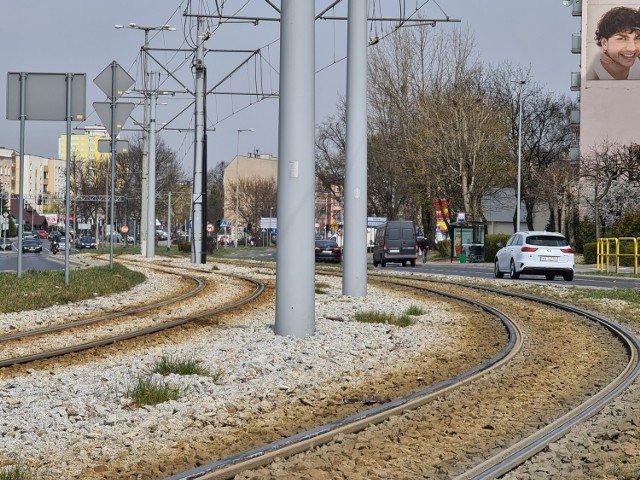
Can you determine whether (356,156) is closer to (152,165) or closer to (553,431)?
(553,431)

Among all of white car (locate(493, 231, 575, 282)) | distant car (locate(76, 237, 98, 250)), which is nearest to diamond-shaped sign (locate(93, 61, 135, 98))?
white car (locate(493, 231, 575, 282))

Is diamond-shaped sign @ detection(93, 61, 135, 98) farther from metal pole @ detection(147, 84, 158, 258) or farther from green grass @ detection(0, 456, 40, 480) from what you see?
metal pole @ detection(147, 84, 158, 258)

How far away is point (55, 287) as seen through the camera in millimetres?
21781

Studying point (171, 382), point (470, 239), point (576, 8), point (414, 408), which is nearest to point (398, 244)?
point (470, 239)

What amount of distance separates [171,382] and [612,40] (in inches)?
2839

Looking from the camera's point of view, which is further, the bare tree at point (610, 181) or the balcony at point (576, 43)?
the balcony at point (576, 43)

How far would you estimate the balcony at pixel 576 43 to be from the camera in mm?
78062

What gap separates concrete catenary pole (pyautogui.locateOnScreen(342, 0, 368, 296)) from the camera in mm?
20047

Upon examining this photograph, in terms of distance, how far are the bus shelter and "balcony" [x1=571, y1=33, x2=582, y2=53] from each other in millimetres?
26168

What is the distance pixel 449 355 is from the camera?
1195 cm

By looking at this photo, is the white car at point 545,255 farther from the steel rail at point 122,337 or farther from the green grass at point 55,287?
the steel rail at point 122,337

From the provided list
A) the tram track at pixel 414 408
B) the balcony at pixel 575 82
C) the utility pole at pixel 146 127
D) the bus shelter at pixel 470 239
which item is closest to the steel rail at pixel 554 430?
the tram track at pixel 414 408

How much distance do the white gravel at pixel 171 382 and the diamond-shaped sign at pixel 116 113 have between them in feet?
33.3

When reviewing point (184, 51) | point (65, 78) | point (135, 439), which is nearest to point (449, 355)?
point (135, 439)
